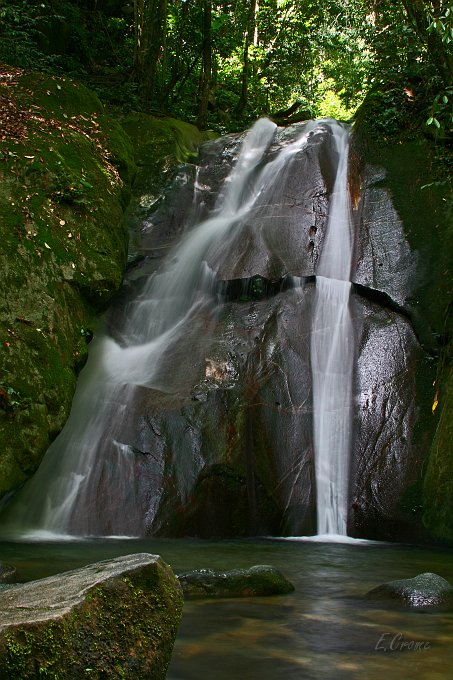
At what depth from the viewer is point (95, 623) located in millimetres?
2625

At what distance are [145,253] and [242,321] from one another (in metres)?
2.57

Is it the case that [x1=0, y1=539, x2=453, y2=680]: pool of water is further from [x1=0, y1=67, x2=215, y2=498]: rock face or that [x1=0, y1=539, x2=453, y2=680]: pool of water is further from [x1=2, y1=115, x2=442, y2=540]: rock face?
[x1=0, y1=67, x2=215, y2=498]: rock face

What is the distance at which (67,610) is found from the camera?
2.55m

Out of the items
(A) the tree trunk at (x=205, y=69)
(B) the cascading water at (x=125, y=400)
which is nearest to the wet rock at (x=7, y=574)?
(B) the cascading water at (x=125, y=400)

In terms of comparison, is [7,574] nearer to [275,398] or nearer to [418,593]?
[418,593]

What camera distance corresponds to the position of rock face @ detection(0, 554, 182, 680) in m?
2.45

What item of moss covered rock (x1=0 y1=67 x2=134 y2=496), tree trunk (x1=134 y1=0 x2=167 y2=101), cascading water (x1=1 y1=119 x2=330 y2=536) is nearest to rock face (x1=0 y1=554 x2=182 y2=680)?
moss covered rock (x1=0 y1=67 x2=134 y2=496)

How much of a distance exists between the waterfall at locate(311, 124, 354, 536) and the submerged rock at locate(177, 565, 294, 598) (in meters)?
2.92

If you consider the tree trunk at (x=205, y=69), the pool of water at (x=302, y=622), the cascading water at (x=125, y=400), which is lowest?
the pool of water at (x=302, y=622)

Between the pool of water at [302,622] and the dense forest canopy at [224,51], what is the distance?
843 centimetres

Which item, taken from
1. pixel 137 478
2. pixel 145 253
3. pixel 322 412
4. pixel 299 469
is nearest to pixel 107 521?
pixel 137 478

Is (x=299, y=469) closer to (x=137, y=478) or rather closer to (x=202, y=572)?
(x=137, y=478)

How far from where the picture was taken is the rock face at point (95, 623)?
2445mm

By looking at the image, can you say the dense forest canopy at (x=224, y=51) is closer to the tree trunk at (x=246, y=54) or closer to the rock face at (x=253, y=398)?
the tree trunk at (x=246, y=54)
